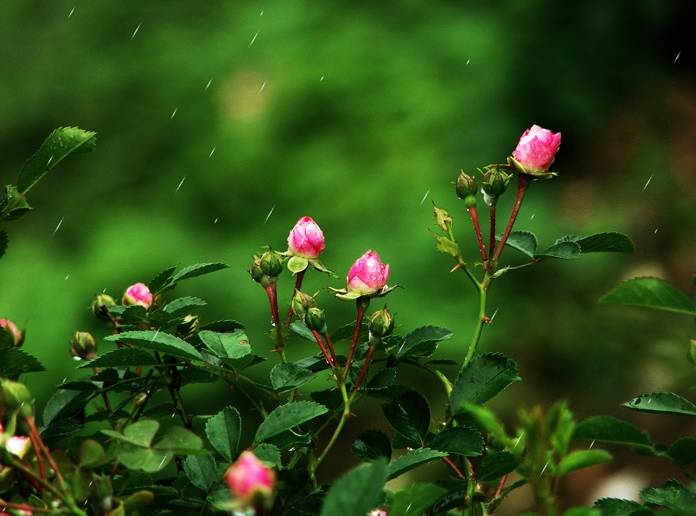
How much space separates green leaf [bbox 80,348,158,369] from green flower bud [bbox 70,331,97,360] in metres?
0.14

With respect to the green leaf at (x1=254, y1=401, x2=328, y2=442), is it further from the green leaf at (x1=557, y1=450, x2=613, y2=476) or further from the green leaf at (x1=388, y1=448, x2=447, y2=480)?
the green leaf at (x1=557, y1=450, x2=613, y2=476)

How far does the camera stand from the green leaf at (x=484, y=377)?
0.68m

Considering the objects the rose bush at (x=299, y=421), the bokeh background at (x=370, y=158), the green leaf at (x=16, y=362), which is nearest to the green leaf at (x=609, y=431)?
the rose bush at (x=299, y=421)

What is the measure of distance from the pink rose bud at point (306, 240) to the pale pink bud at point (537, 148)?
0.52 feet

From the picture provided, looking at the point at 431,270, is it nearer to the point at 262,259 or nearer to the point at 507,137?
the point at 507,137

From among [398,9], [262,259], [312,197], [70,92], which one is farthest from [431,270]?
[262,259]

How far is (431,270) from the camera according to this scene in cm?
228

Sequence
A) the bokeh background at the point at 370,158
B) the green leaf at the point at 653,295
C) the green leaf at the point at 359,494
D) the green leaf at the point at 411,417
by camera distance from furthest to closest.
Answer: the bokeh background at the point at 370,158
the green leaf at the point at 411,417
the green leaf at the point at 653,295
the green leaf at the point at 359,494

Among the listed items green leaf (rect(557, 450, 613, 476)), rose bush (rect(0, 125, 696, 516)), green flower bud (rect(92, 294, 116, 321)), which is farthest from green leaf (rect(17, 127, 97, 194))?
green leaf (rect(557, 450, 613, 476))

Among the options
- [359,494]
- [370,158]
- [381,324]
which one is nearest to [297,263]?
[381,324]

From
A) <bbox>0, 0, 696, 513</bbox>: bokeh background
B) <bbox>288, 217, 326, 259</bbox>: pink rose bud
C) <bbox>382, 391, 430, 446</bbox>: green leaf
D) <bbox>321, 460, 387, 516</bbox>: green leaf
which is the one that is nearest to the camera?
<bbox>321, 460, 387, 516</bbox>: green leaf

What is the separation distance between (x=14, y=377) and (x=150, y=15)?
264 cm

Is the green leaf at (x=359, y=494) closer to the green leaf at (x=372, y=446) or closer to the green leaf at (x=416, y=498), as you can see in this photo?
the green leaf at (x=416, y=498)

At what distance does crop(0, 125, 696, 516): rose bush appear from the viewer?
21.2 inches
